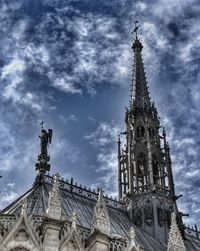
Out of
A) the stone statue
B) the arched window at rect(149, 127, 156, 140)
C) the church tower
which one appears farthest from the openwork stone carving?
the stone statue

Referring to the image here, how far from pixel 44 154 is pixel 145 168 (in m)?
9.55

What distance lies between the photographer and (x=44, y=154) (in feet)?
119

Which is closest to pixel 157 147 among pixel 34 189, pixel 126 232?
pixel 126 232

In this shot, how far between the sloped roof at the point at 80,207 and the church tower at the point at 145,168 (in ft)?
3.98

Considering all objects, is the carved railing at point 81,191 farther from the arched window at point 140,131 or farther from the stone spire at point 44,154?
the arched window at point 140,131

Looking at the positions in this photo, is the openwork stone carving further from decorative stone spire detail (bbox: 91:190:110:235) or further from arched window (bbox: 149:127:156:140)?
decorative stone spire detail (bbox: 91:190:110:235)

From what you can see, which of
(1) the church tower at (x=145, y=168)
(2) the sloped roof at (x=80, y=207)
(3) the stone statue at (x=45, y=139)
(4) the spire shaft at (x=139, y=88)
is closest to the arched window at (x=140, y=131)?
(1) the church tower at (x=145, y=168)

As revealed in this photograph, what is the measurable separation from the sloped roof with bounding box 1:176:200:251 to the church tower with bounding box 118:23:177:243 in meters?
1.21

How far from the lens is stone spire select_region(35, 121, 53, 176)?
35406 millimetres

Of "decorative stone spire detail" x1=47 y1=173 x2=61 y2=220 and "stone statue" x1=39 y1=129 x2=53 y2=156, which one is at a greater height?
"stone statue" x1=39 y1=129 x2=53 y2=156

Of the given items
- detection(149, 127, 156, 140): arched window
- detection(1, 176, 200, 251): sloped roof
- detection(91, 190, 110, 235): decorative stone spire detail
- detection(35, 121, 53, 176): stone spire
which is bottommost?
detection(91, 190, 110, 235): decorative stone spire detail

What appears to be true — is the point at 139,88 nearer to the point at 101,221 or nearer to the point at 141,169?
the point at 141,169

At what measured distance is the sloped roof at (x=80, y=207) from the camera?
3089cm

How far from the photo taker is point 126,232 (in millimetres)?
34000
